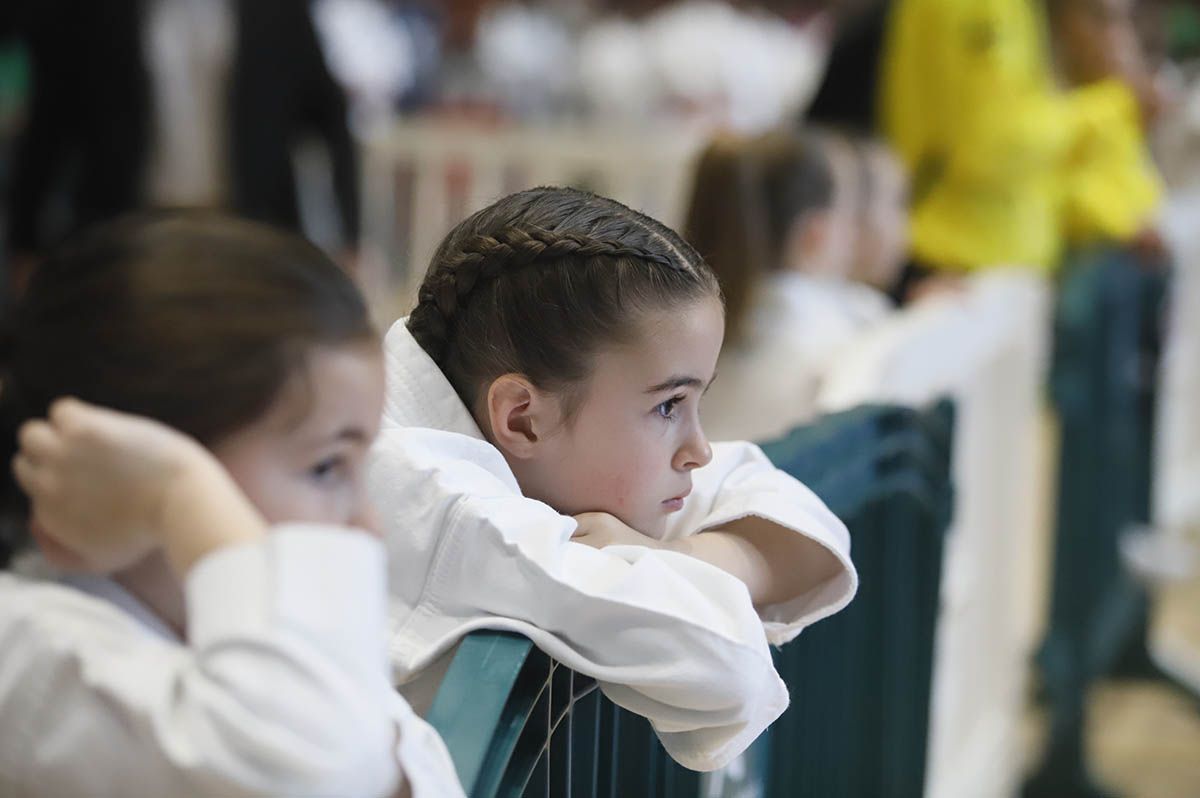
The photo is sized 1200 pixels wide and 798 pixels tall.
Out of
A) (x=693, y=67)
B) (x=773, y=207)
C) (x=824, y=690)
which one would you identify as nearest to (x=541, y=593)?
(x=824, y=690)

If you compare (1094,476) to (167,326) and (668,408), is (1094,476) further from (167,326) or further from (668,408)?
(167,326)

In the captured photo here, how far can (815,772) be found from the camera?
128cm

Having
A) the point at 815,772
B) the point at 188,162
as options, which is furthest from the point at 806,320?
the point at 188,162

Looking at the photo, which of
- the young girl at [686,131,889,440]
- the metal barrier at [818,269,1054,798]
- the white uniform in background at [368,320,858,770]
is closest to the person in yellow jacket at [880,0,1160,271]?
the metal barrier at [818,269,1054,798]

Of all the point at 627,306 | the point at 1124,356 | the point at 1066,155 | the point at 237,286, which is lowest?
the point at 1124,356

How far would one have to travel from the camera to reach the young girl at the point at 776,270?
2088mm

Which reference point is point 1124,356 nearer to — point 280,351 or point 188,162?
point 188,162

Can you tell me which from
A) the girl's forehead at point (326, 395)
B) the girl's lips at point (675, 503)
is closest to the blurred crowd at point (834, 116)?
the girl's lips at point (675, 503)

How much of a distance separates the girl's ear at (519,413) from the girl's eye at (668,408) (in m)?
0.06

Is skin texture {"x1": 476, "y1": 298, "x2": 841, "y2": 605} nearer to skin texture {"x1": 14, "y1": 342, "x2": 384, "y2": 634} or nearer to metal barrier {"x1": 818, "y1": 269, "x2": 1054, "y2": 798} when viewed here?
skin texture {"x1": 14, "y1": 342, "x2": 384, "y2": 634}

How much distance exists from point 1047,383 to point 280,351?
227cm

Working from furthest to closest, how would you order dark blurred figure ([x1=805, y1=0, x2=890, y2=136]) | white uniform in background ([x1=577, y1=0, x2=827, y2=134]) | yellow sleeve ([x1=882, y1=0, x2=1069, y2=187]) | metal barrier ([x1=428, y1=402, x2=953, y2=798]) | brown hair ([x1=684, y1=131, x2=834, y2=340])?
white uniform in background ([x1=577, y1=0, x2=827, y2=134]) < dark blurred figure ([x1=805, y1=0, x2=890, y2=136]) < yellow sleeve ([x1=882, y1=0, x2=1069, y2=187]) < brown hair ([x1=684, y1=131, x2=834, y2=340]) < metal barrier ([x1=428, y1=402, x2=953, y2=798])

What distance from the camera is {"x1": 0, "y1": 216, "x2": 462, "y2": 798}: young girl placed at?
25.0 inches

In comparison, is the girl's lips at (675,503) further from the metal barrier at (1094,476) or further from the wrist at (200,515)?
the metal barrier at (1094,476)
